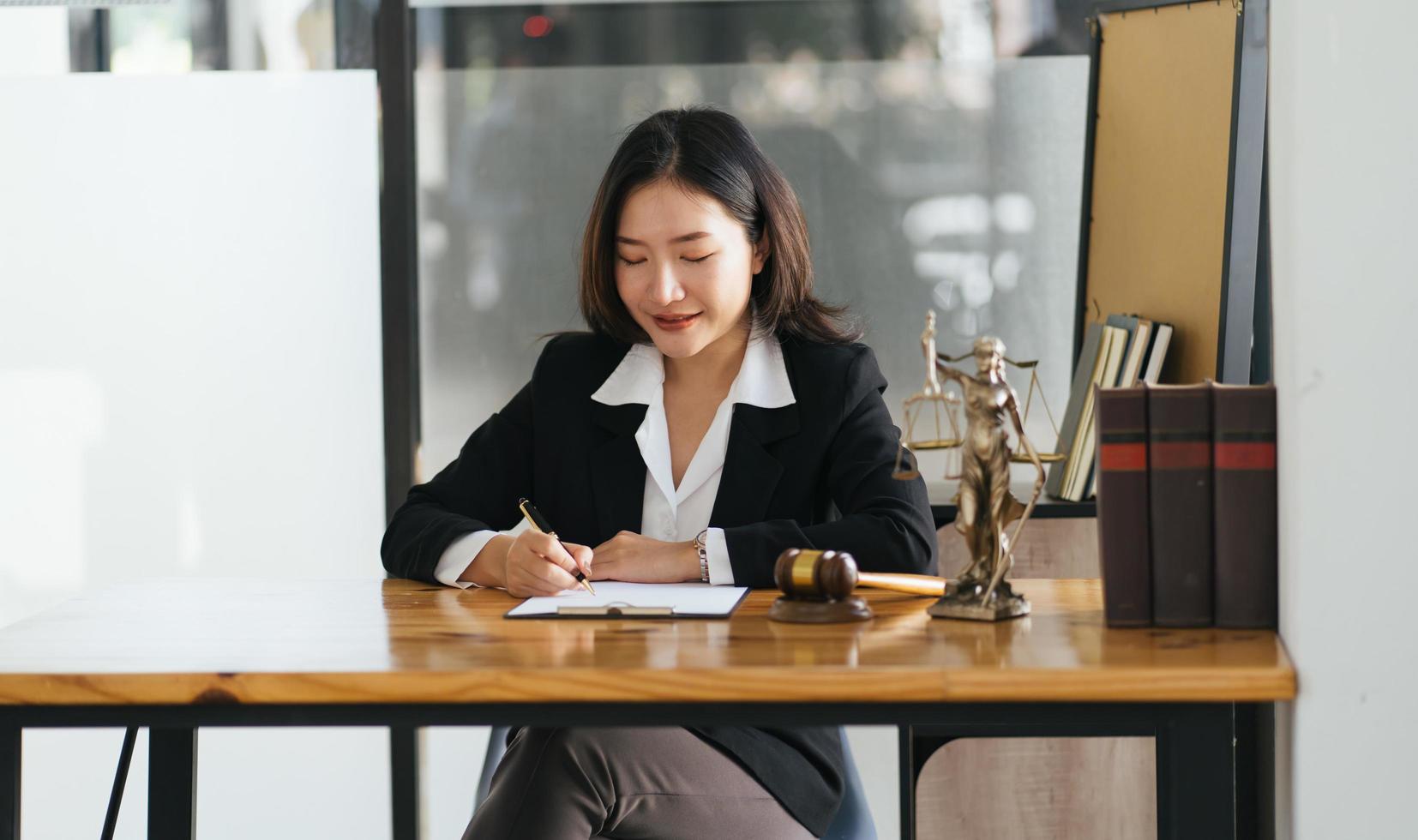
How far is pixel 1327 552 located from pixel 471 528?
3.36 feet

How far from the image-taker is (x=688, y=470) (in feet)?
6.53

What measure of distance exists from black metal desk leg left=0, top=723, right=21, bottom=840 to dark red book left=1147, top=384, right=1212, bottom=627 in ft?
3.40

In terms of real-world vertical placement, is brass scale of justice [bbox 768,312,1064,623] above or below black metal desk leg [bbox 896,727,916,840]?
above

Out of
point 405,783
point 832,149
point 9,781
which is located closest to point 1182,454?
point 9,781

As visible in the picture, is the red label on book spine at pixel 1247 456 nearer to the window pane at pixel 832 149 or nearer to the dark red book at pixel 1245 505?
the dark red book at pixel 1245 505

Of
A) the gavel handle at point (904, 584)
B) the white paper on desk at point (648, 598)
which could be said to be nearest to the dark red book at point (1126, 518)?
the gavel handle at point (904, 584)

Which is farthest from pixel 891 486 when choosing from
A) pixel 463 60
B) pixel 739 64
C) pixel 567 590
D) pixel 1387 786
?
pixel 463 60

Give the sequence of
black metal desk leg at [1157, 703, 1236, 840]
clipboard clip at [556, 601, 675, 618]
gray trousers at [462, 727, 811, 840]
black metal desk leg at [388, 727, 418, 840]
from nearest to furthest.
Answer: black metal desk leg at [1157, 703, 1236, 840] → clipboard clip at [556, 601, 675, 618] → gray trousers at [462, 727, 811, 840] → black metal desk leg at [388, 727, 418, 840]

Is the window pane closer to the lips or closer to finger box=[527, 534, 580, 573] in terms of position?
the lips

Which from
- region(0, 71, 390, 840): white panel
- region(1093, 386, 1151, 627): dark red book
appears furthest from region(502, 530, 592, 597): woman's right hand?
region(0, 71, 390, 840): white panel

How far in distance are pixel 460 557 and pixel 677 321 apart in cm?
46

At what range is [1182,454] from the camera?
1.34 metres

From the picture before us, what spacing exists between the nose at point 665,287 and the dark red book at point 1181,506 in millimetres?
754

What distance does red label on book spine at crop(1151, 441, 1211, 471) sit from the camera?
52.8 inches
